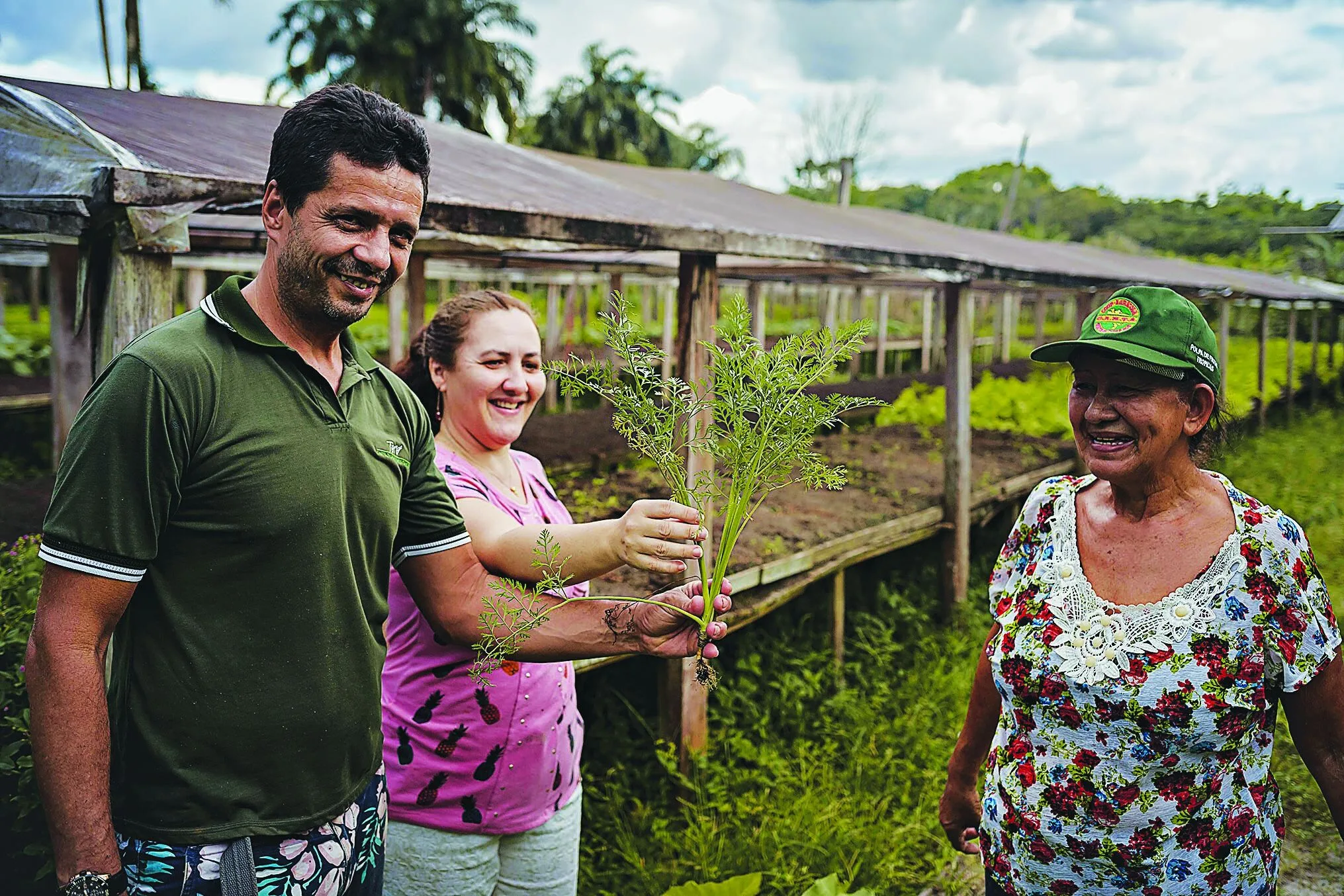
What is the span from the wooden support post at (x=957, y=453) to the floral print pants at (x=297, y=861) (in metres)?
5.32

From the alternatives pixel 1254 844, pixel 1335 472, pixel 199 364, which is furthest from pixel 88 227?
pixel 1335 472

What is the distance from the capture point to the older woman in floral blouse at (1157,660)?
1.82 meters

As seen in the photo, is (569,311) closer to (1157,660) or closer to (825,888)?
(825,888)

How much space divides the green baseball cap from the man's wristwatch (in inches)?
76.6

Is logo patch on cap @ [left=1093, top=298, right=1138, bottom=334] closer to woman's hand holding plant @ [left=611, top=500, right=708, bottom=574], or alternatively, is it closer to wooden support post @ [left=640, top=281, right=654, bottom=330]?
woman's hand holding plant @ [left=611, top=500, right=708, bottom=574]

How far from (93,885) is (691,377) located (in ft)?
8.89

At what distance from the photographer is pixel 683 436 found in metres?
3.85

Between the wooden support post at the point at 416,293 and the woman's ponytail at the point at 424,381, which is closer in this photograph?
the woman's ponytail at the point at 424,381

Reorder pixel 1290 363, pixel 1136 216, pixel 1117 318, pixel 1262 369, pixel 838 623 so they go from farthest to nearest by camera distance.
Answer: pixel 1136 216 < pixel 1290 363 < pixel 1262 369 < pixel 838 623 < pixel 1117 318

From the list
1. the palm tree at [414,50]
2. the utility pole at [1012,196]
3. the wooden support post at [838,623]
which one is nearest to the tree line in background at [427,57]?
the palm tree at [414,50]

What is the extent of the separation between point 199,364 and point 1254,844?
2.17 m

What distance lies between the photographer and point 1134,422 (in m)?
1.93

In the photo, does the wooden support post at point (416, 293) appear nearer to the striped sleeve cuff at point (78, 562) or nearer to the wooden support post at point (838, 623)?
the wooden support post at point (838, 623)

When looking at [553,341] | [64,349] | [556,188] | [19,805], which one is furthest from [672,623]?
[553,341]
